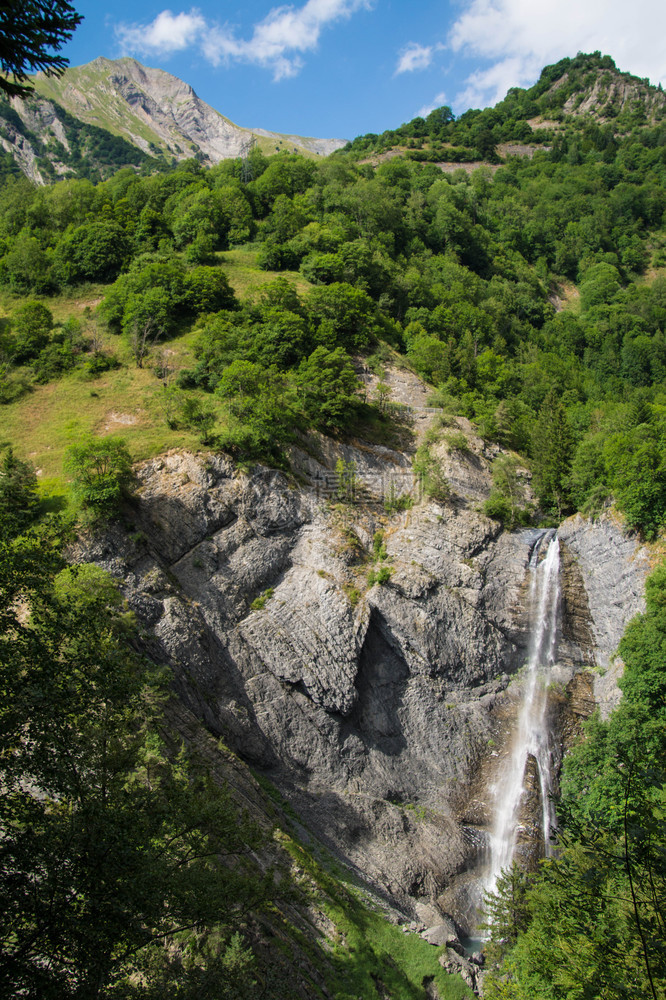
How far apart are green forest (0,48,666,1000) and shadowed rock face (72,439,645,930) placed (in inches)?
114

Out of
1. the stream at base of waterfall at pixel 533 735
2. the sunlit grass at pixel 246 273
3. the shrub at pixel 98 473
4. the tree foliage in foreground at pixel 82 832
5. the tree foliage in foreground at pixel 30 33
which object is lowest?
the stream at base of waterfall at pixel 533 735

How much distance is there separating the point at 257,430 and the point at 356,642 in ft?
43.1

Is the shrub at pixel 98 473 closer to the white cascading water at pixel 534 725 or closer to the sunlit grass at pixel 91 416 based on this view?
the sunlit grass at pixel 91 416

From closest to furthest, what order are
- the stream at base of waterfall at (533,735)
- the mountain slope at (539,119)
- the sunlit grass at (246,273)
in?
1. the stream at base of waterfall at (533,735)
2. the sunlit grass at (246,273)
3. the mountain slope at (539,119)

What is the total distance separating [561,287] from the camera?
282 ft

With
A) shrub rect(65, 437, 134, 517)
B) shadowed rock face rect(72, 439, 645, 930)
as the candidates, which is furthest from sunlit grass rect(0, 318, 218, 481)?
shrub rect(65, 437, 134, 517)

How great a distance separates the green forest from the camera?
9.22 metres

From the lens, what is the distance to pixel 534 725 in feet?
97.7

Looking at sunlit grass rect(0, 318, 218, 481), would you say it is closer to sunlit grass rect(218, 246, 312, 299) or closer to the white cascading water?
sunlit grass rect(218, 246, 312, 299)

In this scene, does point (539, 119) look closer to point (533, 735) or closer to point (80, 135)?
point (80, 135)

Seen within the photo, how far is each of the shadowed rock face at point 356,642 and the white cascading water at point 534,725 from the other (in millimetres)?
584

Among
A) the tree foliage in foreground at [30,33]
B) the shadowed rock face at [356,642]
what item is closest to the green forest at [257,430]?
the shadowed rock face at [356,642]

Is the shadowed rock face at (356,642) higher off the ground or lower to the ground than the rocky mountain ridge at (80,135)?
lower

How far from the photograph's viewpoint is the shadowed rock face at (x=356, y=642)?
26.4 metres
